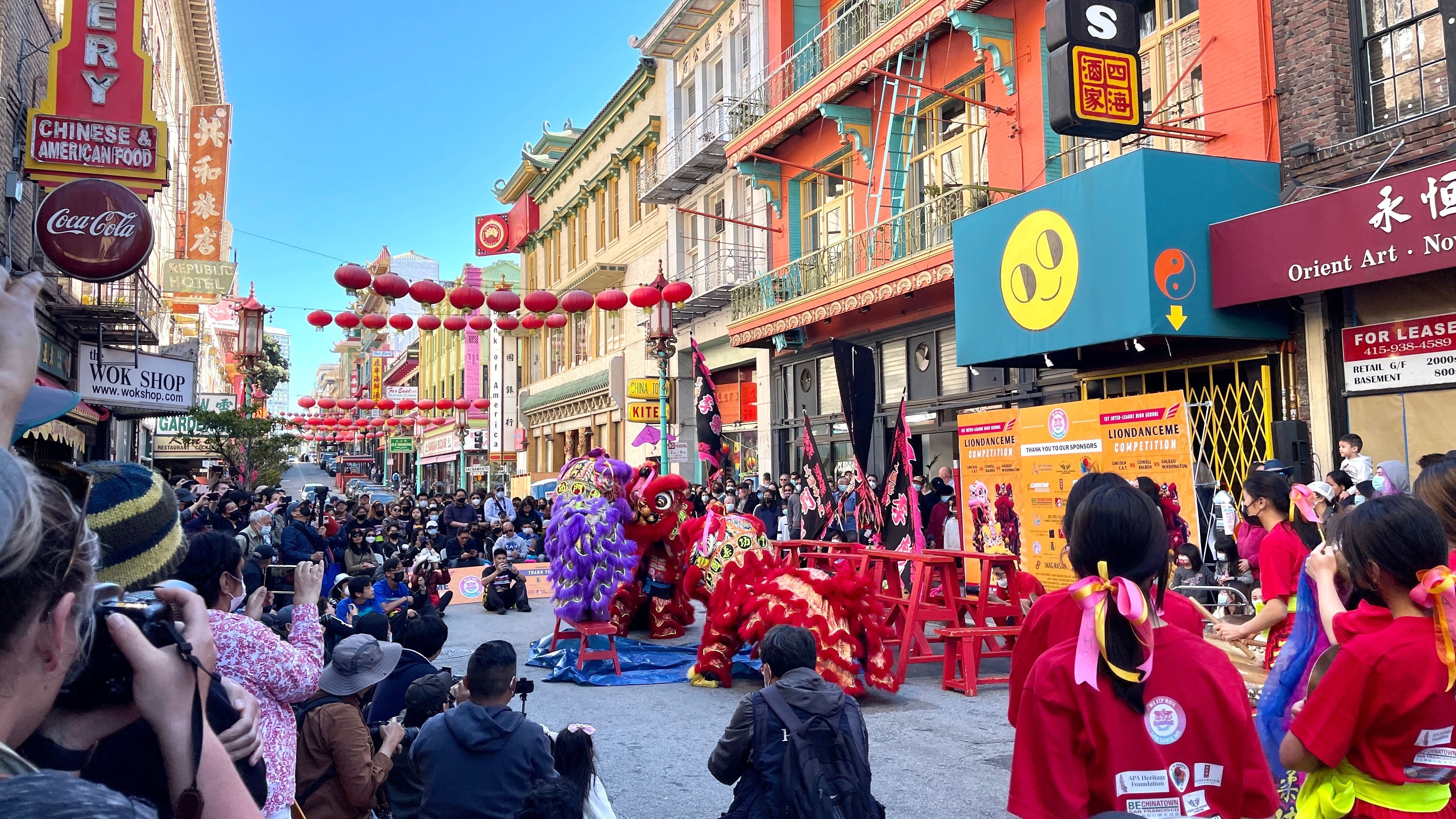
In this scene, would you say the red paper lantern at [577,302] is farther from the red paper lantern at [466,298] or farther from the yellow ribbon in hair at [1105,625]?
the yellow ribbon in hair at [1105,625]

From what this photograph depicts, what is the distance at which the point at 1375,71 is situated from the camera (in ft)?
34.5

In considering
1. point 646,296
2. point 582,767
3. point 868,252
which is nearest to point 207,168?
point 646,296

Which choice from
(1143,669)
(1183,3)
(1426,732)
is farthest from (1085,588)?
(1183,3)

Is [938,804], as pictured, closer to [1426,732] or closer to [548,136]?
[1426,732]

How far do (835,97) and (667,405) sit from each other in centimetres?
968

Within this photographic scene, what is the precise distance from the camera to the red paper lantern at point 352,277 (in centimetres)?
1422

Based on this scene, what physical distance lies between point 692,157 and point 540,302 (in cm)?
876

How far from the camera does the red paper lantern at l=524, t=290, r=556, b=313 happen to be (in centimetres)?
1622

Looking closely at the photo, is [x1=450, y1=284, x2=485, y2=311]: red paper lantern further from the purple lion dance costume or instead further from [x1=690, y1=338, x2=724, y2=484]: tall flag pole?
the purple lion dance costume

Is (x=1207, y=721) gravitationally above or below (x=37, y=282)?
below

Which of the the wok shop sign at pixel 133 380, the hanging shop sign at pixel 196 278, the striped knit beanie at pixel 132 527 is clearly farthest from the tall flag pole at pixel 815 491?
the hanging shop sign at pixel 196 278

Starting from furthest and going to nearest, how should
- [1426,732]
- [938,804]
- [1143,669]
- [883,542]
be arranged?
[883,542]
[938,804]
[1426,732]
[1143,669]

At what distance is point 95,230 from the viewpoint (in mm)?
12523

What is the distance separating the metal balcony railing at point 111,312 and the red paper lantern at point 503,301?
520 centimetres
